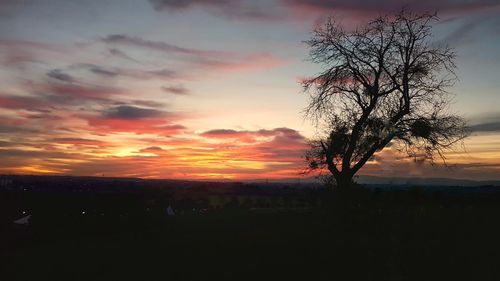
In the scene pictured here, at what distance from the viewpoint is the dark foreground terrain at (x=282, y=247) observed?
1391cm

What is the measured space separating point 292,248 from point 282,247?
0.55 meters

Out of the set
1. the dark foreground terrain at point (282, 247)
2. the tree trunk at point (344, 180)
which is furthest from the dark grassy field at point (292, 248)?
the tree trunk at point (344, 180)

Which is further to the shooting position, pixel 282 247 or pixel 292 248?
pixel 282 247

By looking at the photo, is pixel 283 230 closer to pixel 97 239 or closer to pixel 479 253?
pixel 97 239

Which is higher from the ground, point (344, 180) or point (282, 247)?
point (344, 180)

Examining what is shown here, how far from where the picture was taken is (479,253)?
1434cm

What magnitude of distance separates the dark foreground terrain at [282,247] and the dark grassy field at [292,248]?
34 mm

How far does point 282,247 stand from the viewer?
18.5 m

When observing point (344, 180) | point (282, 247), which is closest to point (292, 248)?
point (282, 247)

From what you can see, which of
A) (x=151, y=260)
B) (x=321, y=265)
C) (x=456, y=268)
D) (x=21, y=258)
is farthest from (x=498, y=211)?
(x=21, y=258)

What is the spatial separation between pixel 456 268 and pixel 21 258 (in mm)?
15659

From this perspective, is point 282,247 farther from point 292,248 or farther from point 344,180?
point 344,180

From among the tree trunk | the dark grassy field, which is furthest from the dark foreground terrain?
the tree trunk

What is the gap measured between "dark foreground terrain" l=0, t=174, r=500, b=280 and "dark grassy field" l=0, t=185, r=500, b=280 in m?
0.03
